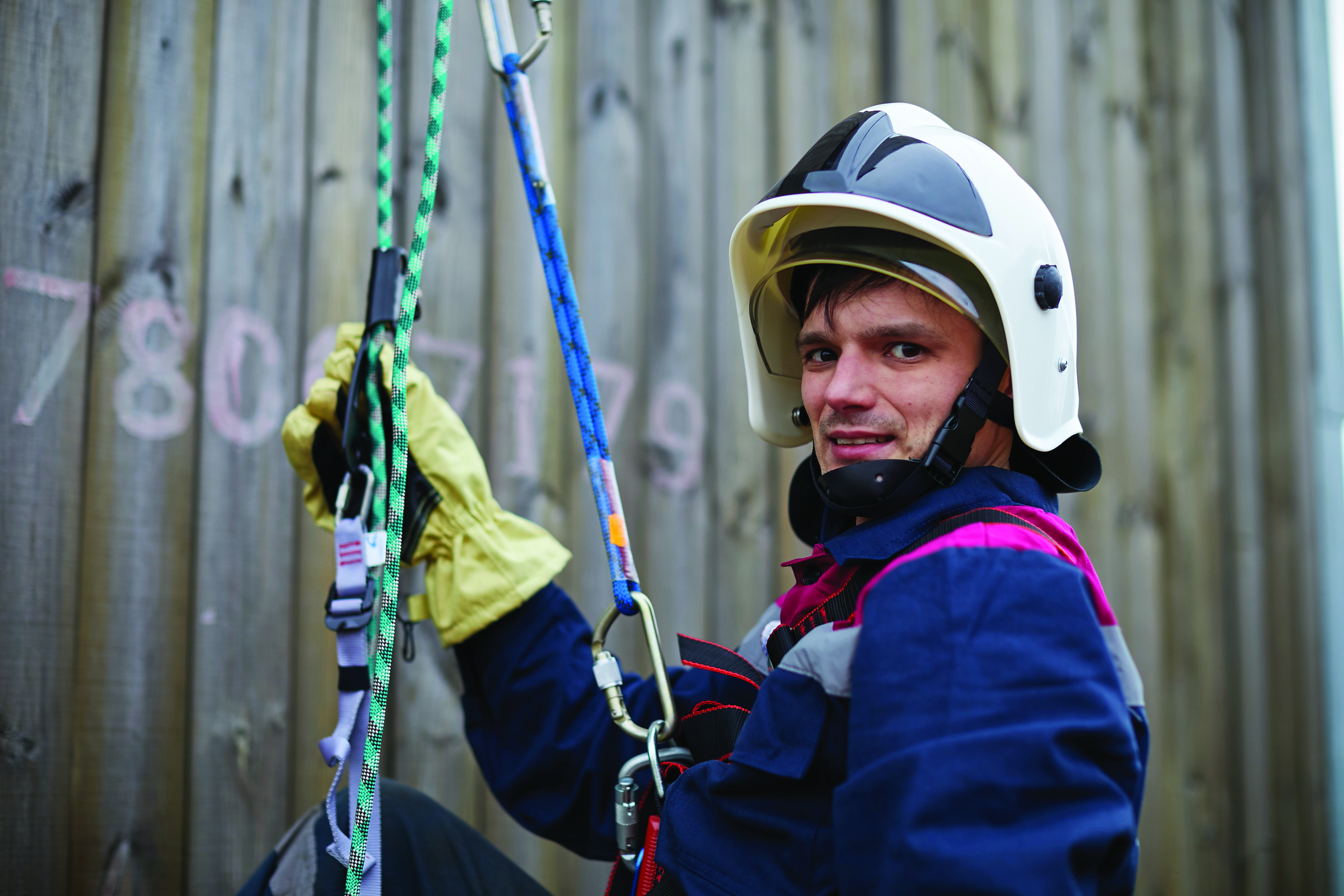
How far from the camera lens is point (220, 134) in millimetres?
2016

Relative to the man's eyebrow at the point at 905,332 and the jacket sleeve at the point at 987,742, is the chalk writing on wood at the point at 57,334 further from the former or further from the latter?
the jacket sleeve at the point at 987,742

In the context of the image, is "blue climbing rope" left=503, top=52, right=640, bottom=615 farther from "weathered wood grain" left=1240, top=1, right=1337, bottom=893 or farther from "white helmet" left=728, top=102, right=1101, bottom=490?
"weathered wood grain" left=1240, top=1, right=1337, bottom=893

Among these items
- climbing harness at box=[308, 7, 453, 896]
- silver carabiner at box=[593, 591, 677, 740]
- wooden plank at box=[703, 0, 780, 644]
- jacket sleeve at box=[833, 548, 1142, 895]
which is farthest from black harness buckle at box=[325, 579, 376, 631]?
wooden plank at box=[703, 0, 780, 644]

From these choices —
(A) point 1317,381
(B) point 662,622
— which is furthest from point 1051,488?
(A) point 1317,381

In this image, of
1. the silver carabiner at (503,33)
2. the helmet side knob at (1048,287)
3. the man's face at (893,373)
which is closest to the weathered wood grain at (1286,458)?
the helmet side knob at (1048,287)

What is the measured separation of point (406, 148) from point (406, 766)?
146 cm

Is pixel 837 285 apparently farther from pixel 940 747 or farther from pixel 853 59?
pixel 853 59

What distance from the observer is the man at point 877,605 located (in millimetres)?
942

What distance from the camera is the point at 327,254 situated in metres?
2.12

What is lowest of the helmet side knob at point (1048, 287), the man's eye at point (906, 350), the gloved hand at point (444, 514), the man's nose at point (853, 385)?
the gloved hand at point (444, 514)

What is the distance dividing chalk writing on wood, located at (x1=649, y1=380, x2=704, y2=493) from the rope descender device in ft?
3.21

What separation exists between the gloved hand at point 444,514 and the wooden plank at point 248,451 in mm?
342

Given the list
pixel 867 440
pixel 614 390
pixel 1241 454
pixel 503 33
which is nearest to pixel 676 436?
pixel 614 390

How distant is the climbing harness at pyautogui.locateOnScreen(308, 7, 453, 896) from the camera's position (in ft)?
4.00
